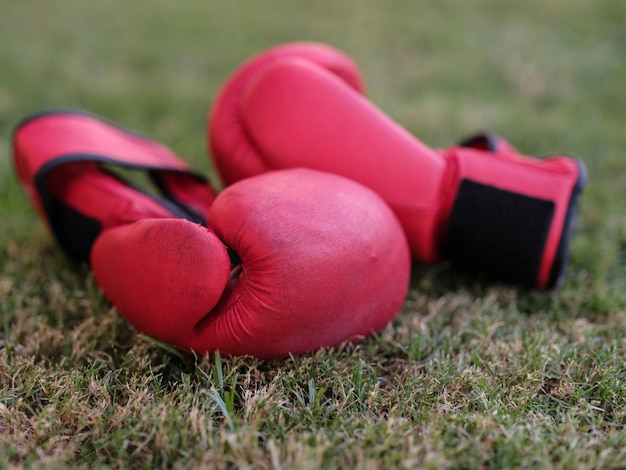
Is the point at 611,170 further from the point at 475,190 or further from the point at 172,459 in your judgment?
the point at 172,459

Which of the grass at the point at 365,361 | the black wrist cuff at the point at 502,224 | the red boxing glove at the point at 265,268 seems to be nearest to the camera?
the grass at the point at 365,361

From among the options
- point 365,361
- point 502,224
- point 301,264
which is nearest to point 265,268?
point 301,264

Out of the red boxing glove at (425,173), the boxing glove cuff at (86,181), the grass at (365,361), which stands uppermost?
the red boxing glove at (425,173)

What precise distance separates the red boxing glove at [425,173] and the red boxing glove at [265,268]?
16 cm

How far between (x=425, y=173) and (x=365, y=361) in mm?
549

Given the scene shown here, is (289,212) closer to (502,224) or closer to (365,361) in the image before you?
(365,361)

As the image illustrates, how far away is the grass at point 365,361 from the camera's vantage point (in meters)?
1.24

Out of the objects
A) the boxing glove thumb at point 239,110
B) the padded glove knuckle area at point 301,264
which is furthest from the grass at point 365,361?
the boxing glove thumb at point 239,110

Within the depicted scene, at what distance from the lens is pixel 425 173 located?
172cm

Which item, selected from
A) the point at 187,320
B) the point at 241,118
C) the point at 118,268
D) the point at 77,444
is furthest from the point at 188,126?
the point at 77,444

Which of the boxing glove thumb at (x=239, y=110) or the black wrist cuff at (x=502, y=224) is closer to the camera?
the black wrist cuff at (x=502, y=224)

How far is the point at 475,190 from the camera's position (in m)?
1.71

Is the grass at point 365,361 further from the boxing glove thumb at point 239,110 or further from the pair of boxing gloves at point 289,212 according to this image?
the boxing glove thumb at point 239,110

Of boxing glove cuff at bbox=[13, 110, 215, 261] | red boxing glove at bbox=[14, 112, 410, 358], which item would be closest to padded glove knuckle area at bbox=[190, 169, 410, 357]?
red boxing glove at bbox=[14, 112, 410, 358]
